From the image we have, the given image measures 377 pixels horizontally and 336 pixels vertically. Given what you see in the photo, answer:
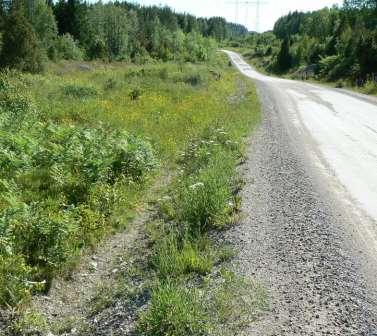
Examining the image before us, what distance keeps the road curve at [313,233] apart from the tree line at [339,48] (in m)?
25.4

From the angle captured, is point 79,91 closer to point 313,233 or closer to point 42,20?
point 313,233

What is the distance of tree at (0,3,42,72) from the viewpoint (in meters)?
32.2

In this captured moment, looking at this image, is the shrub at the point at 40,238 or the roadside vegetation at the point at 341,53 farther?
the roadside vegetation at the point at 341,53

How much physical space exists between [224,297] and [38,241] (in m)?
2.67

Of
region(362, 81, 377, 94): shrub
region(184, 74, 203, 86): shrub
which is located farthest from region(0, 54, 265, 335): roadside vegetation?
region(362, 81, 377, 94): shrub

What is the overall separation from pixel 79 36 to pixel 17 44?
41.3 m

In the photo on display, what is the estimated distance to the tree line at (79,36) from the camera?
32.6 m

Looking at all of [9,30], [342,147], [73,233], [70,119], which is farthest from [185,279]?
[9,30]

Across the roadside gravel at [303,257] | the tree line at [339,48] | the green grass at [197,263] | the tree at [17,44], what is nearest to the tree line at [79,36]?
the tree at [17,44]

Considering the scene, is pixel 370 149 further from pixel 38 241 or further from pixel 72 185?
pixel 38 241

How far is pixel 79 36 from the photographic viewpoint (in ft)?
235

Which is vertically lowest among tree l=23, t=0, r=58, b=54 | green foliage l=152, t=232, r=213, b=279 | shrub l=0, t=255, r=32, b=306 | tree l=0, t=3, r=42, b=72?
shrub l=0, t=255, r=32, b=306

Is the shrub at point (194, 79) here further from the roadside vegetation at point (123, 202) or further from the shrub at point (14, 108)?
the roadside vegetation at point (123, 202)

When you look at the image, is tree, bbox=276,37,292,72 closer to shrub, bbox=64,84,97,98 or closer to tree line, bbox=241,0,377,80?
tree line, bbox=241,0,377,80
